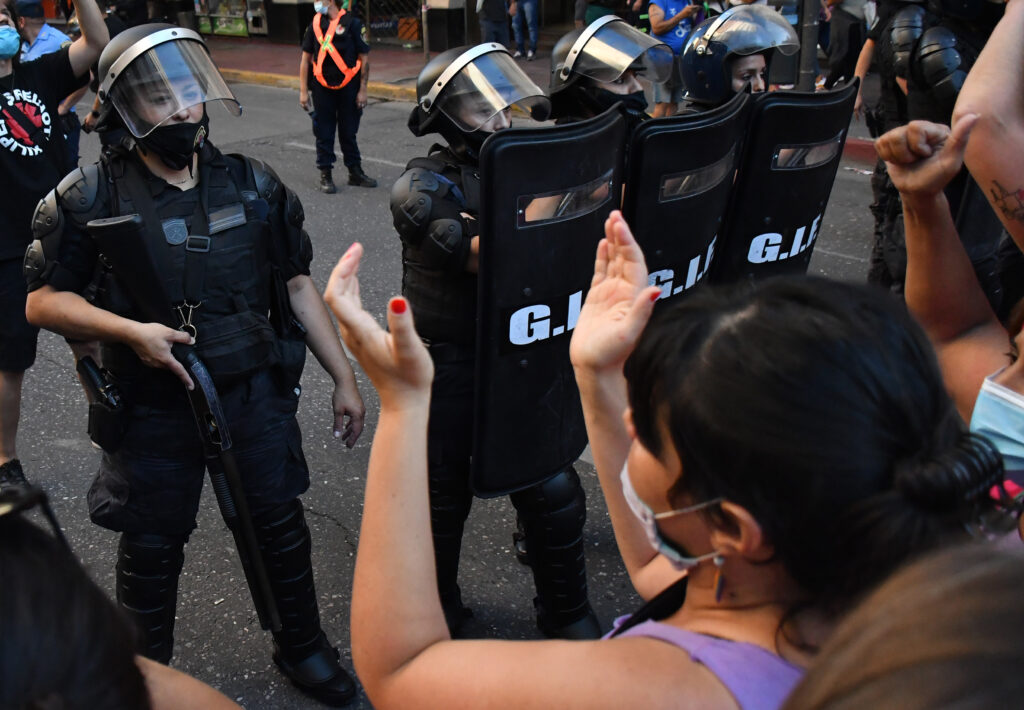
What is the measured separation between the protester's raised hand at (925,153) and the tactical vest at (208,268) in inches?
58.2

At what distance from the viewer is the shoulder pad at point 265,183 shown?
7.95 ft

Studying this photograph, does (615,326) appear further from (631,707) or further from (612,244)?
(631,707)

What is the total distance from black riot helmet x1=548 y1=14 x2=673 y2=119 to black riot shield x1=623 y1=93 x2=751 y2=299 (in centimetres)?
42

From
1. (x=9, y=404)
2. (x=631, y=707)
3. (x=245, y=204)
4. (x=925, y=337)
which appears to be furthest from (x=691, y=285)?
(x=9, y=404)

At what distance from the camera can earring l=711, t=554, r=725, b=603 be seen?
1062mm

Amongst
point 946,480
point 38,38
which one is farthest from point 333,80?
point 946,480

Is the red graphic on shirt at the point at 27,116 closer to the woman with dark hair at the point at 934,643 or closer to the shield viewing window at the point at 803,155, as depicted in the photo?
the shield viewing window at the point at 803,155

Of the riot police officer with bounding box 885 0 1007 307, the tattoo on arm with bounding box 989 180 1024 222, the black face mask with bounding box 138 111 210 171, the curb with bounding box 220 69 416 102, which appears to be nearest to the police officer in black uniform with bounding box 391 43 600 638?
the black face mask with bounding box 138 111 210 171

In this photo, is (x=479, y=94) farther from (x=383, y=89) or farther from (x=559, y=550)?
(x=383, y=89)

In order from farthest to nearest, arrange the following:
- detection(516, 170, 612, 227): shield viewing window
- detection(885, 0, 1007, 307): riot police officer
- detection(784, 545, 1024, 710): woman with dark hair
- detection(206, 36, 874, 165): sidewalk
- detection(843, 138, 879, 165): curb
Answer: detection(206, 36, 874, 165): sidewalk, detection(843, 138, 879, 165): curb, detection(885, 0, 1007, 307): riot police officer, detection(516, 170, 612, 227): shield viewing window, detection(784, 545, 1024, 710): woman with dark hair

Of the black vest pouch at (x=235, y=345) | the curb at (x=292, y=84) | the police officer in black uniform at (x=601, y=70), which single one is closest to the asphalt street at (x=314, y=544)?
the black vest pouch at (x=235, y=345)

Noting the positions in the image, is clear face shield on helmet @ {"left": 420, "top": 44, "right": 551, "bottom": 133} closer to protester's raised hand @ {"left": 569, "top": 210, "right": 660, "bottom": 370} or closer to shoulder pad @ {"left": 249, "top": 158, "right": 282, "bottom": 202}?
shoulder pad @ {"left": 249, "top": 158, "right": 282, "bottom": 202}

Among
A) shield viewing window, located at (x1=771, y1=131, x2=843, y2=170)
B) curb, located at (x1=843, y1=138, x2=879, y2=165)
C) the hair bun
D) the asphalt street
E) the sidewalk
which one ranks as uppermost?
the hair bun

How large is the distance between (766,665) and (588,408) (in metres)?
0.52
